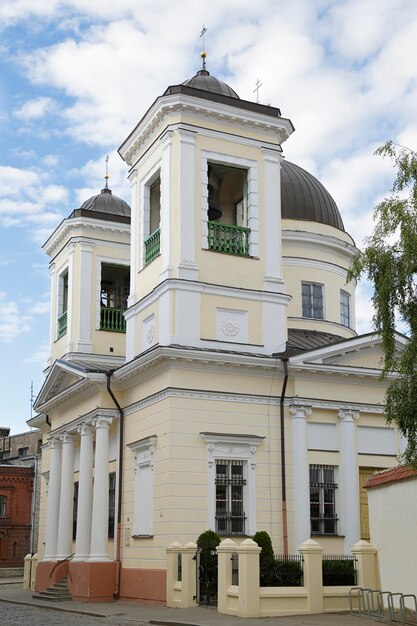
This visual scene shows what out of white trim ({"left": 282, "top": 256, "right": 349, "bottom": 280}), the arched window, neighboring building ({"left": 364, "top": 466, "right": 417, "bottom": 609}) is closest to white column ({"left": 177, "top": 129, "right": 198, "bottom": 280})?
white trim ({"left": 282, "top": 256, "right": 349, "bottom": 280})

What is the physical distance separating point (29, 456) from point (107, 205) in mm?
23781

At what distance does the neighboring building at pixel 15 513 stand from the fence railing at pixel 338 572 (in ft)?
105

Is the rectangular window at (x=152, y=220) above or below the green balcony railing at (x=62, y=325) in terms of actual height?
above

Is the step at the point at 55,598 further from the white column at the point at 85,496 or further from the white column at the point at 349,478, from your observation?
the white column at the point at 349,478

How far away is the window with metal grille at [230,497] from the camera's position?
22078 millimetres

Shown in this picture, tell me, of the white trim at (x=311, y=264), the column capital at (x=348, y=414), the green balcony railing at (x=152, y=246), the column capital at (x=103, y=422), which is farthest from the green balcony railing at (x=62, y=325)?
the column capital at (x=348, y=414)

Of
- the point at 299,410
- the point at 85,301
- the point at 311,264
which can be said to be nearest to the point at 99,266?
the point at 85,301

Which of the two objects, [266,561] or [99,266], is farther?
[99,266]

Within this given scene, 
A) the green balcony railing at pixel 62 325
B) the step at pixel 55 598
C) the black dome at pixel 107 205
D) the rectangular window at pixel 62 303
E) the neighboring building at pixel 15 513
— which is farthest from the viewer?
the neighboring building at pixel 15 513

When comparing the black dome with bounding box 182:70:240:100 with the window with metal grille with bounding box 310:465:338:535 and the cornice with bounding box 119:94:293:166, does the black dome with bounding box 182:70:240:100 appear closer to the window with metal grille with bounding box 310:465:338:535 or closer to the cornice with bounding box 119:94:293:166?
the cornice with bounding box 119:94:293:166

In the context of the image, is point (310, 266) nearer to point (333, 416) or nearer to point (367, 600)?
point (333, 416)

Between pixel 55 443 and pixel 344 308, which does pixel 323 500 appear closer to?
pixel 344 308

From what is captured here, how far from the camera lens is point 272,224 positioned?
82.4ft

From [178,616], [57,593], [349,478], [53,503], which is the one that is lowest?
[178,616]
